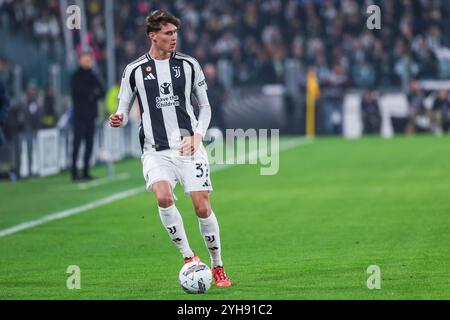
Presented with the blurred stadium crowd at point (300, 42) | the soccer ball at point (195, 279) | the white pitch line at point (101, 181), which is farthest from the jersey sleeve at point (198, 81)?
the blurred stadium crowd at point (300, 42)

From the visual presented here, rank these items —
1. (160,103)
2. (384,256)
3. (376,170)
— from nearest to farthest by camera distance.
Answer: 1. (160,103)
2. (384,256)
3. (376,170)

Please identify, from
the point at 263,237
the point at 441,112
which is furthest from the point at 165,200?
the point at 441,112

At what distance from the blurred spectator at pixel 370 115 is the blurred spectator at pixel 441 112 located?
1709mm

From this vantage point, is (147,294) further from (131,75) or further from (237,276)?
(131,75)

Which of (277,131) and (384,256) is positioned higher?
(384,256)

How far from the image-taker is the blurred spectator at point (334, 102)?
120 feet

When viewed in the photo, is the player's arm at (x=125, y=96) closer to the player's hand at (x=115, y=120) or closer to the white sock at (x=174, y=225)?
the player's hand at (x=115, y=120)

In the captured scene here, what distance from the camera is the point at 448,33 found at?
39.2 meters

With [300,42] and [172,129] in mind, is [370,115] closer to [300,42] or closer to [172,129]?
[300,42]

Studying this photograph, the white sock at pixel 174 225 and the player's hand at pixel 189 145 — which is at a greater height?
the player's hand at pixel 189 145

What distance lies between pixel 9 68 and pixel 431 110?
14911 mm

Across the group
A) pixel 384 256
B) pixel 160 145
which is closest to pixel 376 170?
pixel 384 256

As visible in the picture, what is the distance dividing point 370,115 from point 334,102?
1.34 m

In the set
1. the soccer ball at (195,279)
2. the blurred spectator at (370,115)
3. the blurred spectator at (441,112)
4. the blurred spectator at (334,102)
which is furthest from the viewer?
the blurred spectator at (334,102)
